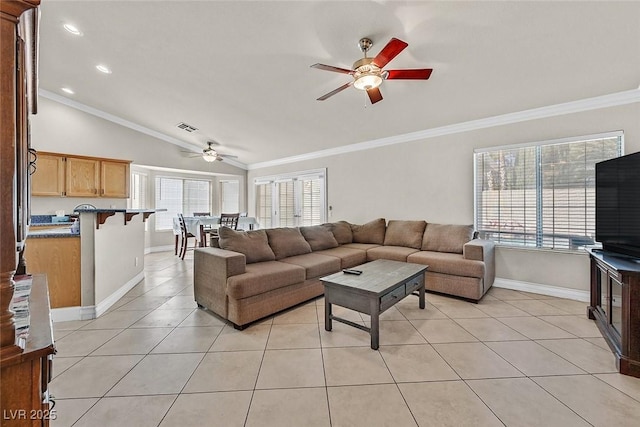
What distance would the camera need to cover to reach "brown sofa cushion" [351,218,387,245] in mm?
4777

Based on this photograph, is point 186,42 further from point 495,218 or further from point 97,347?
point 495,218

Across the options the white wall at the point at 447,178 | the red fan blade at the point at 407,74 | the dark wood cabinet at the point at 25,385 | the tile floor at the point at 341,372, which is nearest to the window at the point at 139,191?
the white wall at the point at 447,178

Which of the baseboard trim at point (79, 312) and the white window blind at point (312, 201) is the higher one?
the white window blind at point (312, 201)

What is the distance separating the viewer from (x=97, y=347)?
228 centimetres

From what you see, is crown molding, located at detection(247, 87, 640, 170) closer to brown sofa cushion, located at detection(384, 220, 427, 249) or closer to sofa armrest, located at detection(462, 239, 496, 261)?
brown sofa cushion, located at detection(384, 220, 427, 249)

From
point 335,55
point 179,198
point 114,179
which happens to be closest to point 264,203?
point 179,198

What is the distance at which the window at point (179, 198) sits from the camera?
7152 millimetres

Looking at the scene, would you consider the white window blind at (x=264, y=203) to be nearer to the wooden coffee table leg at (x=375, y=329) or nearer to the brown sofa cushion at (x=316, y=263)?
the brown sofa cushion at (x=316, y=263)

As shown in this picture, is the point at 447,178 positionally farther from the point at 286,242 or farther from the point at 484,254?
the point at 286,242

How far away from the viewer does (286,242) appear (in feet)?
12.1

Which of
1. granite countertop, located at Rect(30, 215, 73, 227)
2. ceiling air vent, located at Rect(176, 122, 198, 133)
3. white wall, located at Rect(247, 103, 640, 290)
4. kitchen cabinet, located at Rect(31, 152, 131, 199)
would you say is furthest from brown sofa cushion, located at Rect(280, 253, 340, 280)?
kitchen cabinet, located at Rect(31, 152, 131, 199)

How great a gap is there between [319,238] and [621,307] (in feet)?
10.7

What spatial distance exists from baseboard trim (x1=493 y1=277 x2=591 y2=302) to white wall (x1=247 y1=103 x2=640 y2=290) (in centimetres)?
5

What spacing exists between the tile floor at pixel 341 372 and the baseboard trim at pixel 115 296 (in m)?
0.12
